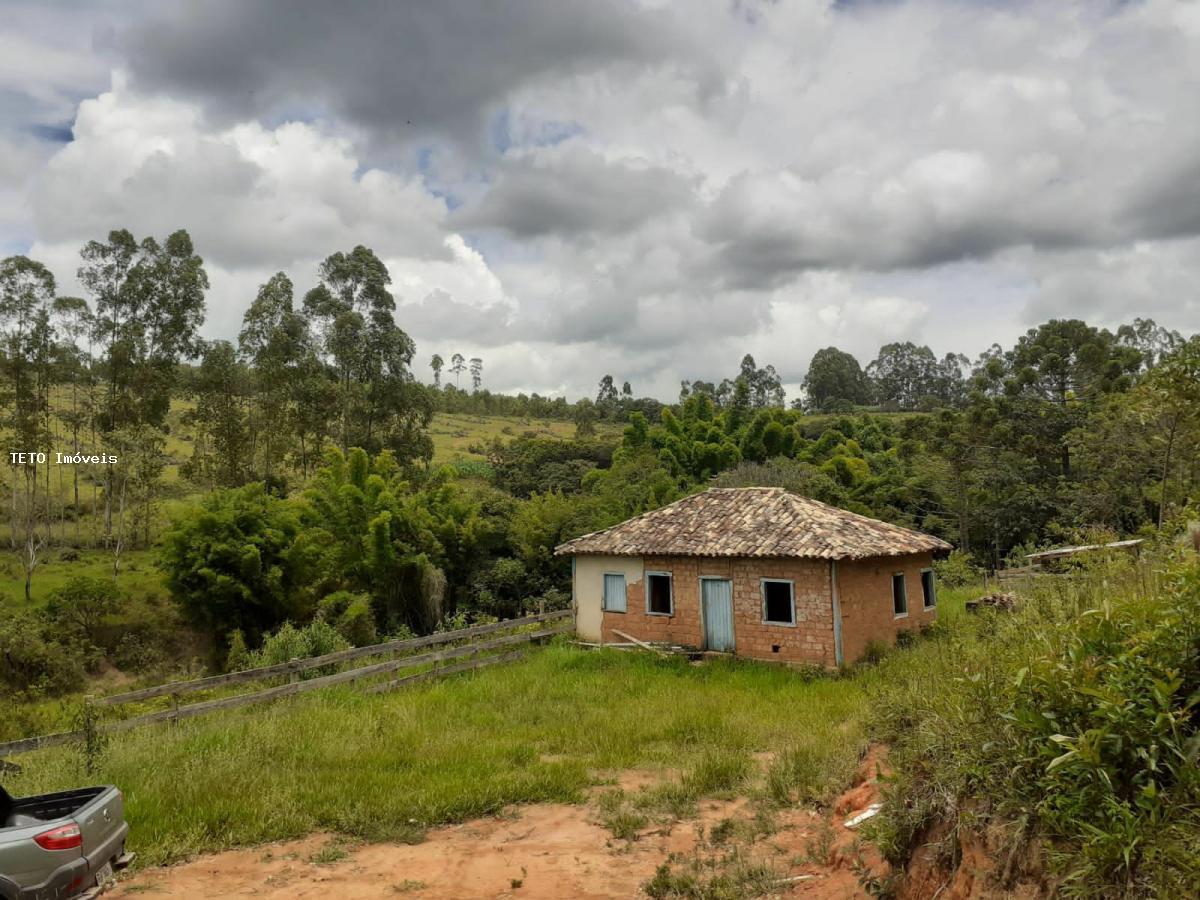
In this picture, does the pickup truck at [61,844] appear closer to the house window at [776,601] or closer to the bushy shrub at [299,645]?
the bushy shrub at [299,645]

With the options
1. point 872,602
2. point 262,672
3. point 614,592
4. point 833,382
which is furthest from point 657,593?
point 833,382

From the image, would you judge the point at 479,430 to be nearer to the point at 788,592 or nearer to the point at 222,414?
the point at 222,414

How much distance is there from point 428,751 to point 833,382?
3622 inches

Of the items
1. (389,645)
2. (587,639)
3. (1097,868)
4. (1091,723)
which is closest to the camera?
(1097,868)

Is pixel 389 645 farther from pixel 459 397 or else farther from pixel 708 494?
pixel 459 397

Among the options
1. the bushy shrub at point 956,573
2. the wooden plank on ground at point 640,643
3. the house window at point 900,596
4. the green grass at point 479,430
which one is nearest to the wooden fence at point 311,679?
the wooden plank on ground at point 640,643

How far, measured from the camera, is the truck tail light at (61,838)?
4688 mm

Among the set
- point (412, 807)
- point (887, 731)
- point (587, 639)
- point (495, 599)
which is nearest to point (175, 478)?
point (495, 599)

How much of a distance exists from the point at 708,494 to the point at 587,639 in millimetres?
5100

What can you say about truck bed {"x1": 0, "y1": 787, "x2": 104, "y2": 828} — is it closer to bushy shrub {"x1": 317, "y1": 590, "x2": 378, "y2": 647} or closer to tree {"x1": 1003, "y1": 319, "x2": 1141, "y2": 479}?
bushy shrub {"x1": 317, "y1": 590, "x2": 378, "y2": 647}

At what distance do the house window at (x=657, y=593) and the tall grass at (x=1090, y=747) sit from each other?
1229 cm

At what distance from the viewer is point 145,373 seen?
28.8 m

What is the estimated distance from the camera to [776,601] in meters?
16.1

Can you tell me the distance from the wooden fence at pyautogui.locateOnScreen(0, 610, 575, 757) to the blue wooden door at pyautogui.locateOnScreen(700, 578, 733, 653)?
426 centimetres
